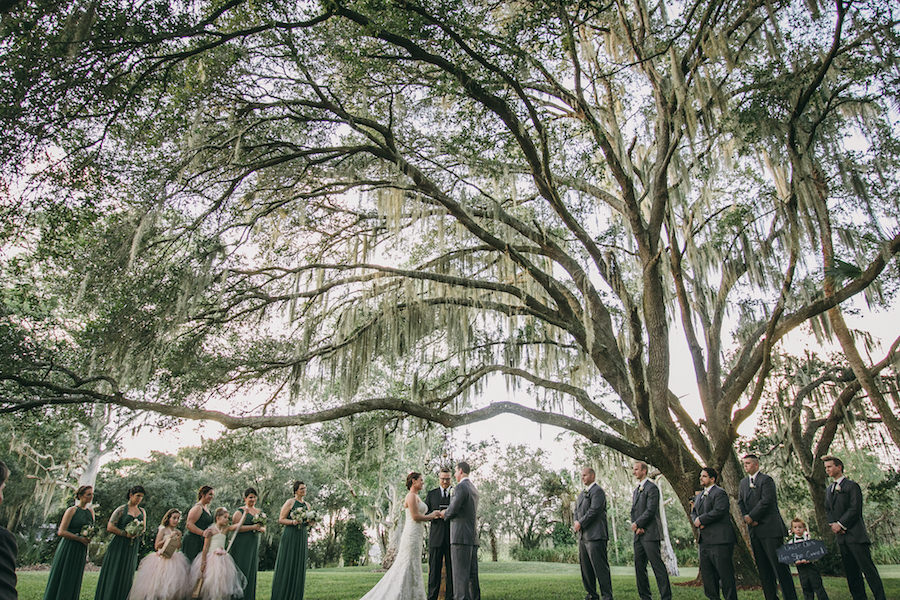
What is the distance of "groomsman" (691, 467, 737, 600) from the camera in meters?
4.57

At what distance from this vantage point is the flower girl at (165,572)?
479 cm

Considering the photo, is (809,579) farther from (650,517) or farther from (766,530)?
(650,517)

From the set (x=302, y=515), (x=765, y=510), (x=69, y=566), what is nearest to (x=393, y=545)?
(x=302, y=515)

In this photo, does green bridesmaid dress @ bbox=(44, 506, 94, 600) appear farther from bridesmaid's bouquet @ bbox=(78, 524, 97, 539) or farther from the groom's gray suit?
the groom's gray suit

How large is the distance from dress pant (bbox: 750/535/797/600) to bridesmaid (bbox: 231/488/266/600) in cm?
495

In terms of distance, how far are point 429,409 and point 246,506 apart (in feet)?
8.13

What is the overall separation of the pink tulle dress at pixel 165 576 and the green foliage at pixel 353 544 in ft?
70.6

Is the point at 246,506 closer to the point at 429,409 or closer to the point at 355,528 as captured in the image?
the point at 429,409

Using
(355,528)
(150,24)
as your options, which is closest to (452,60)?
(150,24)

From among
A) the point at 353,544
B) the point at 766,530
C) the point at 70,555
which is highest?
the point at 766,530

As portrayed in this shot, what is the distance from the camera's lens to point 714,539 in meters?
4.69

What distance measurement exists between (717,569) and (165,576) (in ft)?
16.7

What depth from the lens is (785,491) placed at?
45.3 ft

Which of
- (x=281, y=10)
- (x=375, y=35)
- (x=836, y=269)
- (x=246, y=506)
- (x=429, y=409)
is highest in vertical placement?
(x=281, y=10)
